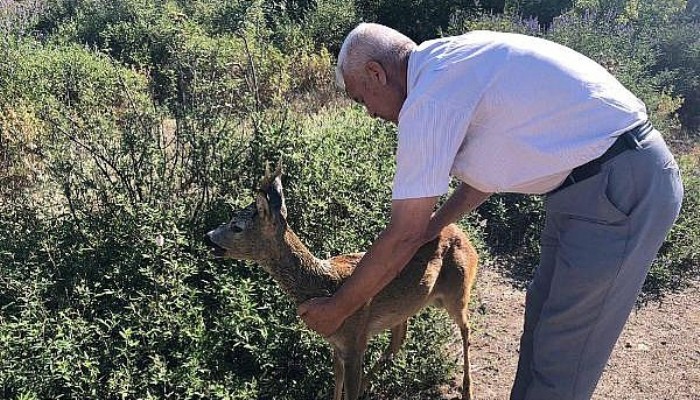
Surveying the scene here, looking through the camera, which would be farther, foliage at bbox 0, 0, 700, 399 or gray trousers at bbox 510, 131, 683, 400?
foliage at bbox 0, 0, 700, 399

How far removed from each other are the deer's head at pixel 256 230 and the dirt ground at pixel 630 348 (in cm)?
205

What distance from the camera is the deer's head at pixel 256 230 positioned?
145 inches

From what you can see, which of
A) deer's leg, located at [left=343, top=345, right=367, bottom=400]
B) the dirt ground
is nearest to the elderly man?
deer's leg, located at [left=343, top=345, right=367, bottom=400]

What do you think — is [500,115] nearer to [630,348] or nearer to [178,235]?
[178,235]

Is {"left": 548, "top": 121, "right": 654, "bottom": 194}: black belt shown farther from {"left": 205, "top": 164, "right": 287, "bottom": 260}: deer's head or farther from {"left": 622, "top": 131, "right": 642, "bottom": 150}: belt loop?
{"left": 205, "top": 164, "right": 287, "bottom": 260}: deer's head

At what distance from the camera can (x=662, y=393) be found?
5.27 m

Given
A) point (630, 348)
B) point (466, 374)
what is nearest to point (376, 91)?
point (466, 374)

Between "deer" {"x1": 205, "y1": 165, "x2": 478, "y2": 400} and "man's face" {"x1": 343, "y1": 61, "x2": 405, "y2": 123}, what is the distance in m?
0.95

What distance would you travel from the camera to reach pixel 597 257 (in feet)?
9.04

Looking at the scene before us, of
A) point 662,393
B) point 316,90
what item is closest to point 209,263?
point 662,393

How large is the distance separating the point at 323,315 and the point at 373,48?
1.20 metres

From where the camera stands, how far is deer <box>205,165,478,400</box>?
12.3ft

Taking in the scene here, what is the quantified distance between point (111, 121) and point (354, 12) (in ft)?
26.6

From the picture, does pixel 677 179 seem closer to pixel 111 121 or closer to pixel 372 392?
pixel 372 392
